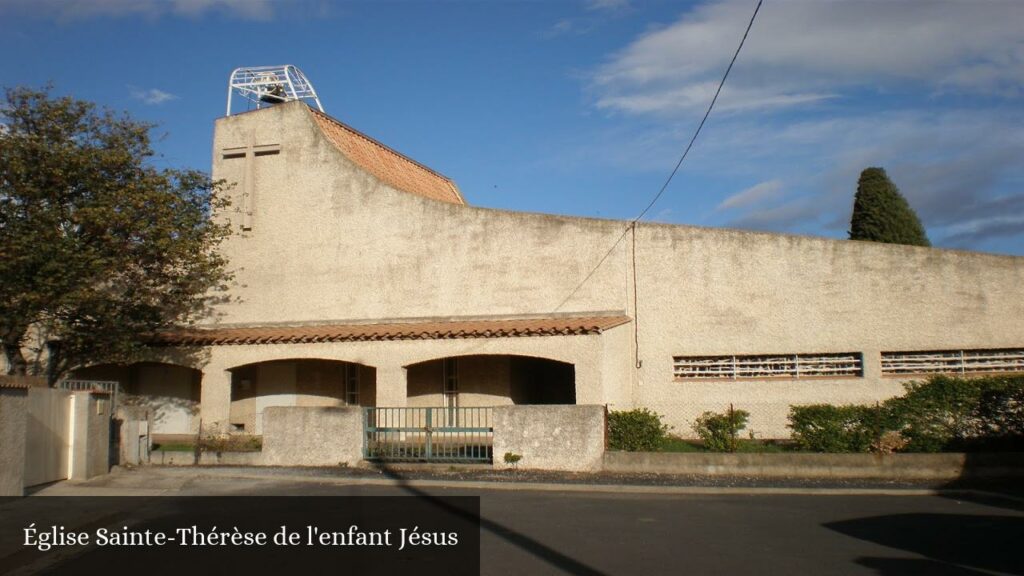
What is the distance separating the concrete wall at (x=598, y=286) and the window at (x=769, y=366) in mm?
231

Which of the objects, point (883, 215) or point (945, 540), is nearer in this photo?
point (945, 540)

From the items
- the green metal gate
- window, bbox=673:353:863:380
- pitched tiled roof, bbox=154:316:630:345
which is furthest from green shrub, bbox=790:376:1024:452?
the green metal gate

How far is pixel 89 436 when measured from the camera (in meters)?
14.3

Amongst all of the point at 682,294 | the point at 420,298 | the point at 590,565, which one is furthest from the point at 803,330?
the point at 590,565

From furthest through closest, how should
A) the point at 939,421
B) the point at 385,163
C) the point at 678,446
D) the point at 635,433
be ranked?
the point at 385,163 → the point at 678,446 → the point at 635,433 → the point at 939,421

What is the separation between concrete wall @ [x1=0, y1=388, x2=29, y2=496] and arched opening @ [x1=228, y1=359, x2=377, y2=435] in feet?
33.1

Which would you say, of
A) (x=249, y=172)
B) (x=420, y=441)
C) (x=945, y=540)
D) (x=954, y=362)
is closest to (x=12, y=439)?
(x=420, y=441)

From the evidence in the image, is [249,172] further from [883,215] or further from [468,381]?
[883,215]

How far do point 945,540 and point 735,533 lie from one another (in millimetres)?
2321

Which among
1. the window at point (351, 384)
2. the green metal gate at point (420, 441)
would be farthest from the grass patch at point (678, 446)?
the window at point (351, 384)

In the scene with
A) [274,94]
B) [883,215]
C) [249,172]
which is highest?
[274,94]

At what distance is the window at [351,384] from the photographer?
2248 centimetres

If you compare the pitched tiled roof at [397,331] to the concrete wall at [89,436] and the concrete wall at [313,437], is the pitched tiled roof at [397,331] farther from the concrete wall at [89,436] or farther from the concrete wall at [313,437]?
the concrete wall at [89,436]

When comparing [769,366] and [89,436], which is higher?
[769,366]
